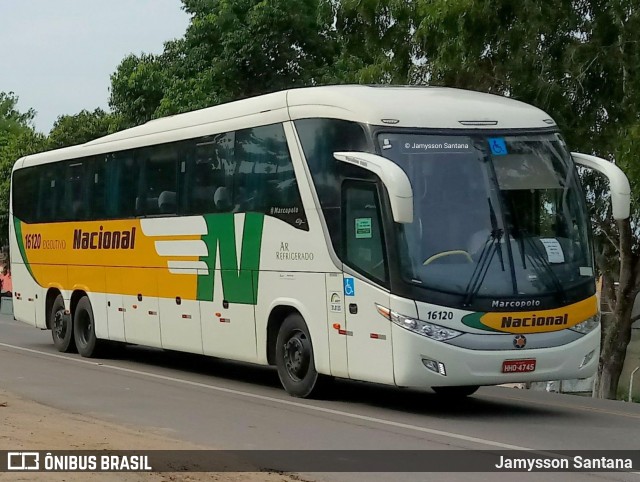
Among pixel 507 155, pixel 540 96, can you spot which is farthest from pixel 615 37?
pixel 507 155

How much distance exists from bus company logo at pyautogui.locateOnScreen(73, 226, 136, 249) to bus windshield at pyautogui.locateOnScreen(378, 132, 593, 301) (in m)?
7.03

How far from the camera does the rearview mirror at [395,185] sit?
39.2 ft

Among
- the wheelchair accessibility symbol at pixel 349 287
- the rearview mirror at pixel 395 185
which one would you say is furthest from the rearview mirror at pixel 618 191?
the wheelchair accessibility symbol at pixel 349 287

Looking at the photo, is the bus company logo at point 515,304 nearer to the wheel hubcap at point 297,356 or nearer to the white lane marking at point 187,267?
the wheel hubcap at point 297,356

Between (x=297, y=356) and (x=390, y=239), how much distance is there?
2.52m

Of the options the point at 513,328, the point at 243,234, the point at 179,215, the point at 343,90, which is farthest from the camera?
the point at 179,215

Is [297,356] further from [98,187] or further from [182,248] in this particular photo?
[98,187]

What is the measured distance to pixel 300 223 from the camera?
14.3 meters

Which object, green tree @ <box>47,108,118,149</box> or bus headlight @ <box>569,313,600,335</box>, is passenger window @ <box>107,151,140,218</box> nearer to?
bus headlight @ <box>569,313,600,335</box>

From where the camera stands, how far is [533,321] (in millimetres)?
12898

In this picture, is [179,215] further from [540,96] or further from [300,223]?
[540,96]

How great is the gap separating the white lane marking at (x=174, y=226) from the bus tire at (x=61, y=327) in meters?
3.88

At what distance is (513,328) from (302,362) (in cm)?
287

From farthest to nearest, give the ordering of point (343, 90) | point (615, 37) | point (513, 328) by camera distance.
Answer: point (615, 37) < point (343, 90) < point (513, 328)
